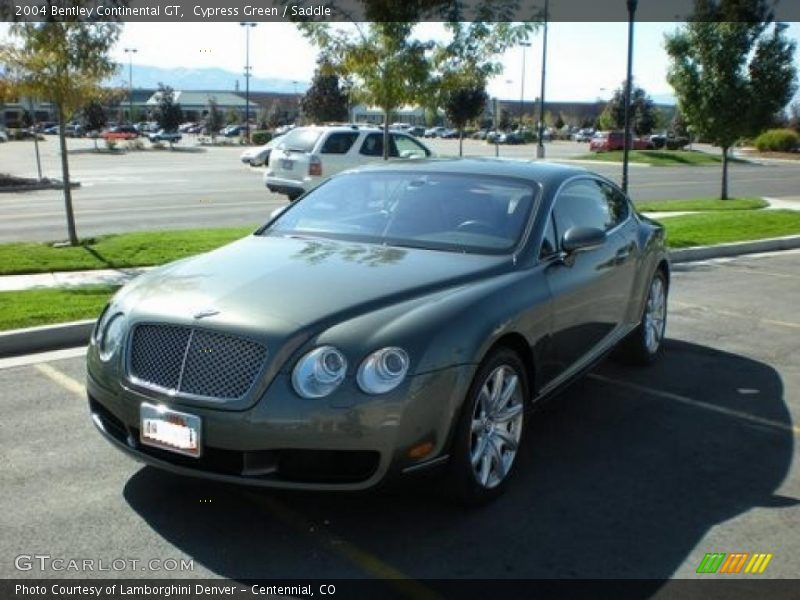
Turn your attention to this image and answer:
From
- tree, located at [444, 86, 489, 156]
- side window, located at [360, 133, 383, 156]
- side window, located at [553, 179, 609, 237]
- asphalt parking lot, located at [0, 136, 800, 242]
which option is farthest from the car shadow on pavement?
tree, located at [444, 86, 489, 156]

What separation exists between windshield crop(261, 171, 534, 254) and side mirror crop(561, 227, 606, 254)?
26 centimetres

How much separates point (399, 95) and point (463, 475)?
31.2 ft

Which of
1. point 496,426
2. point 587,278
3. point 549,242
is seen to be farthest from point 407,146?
point 496,426

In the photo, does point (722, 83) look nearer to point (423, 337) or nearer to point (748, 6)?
point (748, 6)

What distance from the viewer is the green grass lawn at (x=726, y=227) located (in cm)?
1350

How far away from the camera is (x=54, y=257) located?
10.5 m

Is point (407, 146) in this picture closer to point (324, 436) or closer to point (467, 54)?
point (467, 54)

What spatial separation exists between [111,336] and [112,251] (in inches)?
292

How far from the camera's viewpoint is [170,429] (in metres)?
3.58

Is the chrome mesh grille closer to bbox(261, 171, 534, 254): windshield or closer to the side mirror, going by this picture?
bbox(261, 171, 534, 254): windshield

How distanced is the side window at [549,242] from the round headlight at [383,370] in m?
1.48

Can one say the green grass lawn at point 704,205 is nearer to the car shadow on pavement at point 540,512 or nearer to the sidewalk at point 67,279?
the sidewalk at point 67,279

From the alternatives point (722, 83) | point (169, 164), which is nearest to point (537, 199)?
point (722, 83)

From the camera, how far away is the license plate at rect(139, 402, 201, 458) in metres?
3.51
